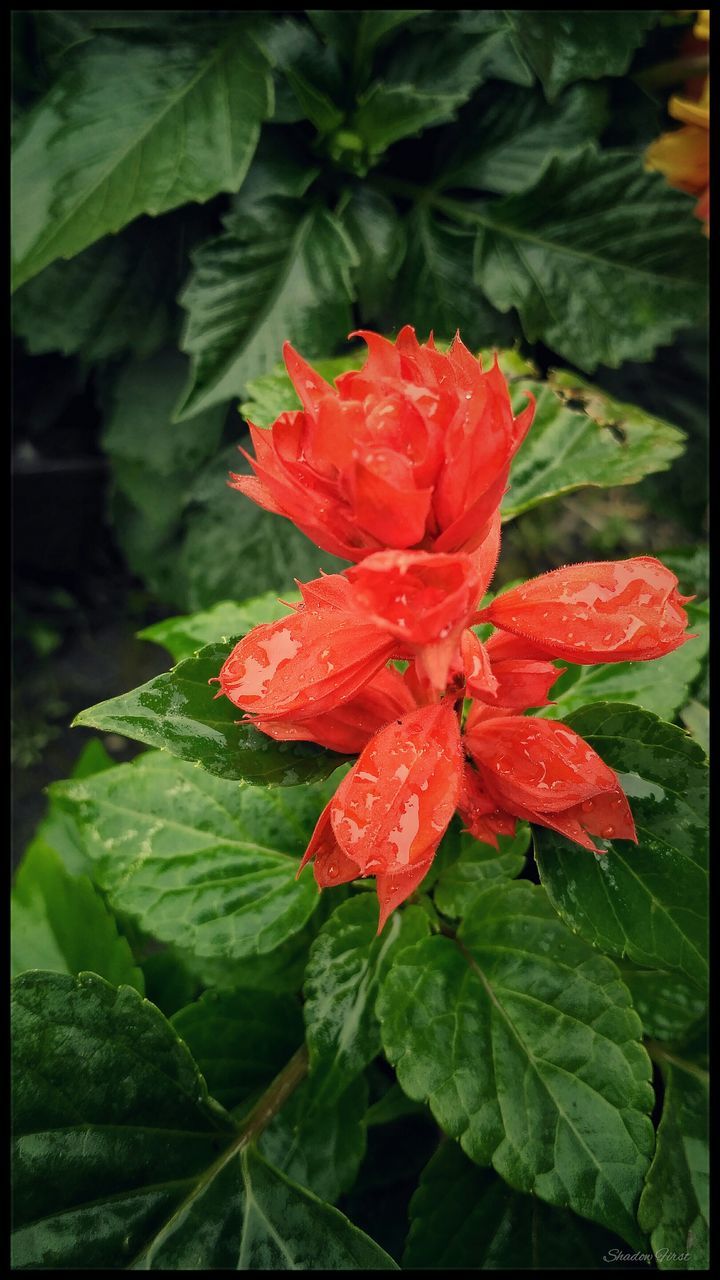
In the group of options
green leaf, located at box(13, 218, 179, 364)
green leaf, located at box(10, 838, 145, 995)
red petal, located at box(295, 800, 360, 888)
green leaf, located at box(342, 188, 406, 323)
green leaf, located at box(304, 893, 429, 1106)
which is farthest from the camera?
green leaf, located at box(13, 218, 179, 364)

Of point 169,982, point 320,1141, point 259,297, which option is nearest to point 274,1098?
point 320,1141

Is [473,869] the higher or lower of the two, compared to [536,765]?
lower

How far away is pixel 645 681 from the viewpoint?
0.69m

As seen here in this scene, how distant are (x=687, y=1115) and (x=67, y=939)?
0.52 metres

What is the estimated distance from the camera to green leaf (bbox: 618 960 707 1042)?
671 mm

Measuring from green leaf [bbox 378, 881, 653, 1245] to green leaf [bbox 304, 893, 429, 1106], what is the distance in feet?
0.16

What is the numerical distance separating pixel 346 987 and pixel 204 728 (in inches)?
10.1

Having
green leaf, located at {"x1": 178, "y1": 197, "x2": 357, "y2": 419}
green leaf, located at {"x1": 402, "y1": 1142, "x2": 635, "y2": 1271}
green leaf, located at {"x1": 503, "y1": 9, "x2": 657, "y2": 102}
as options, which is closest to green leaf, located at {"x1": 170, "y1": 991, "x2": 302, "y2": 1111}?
green leaf, located at {"x1": 402, "y1": 1142, "x2": 635, "y2": 1271}

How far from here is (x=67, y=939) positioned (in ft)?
2.43

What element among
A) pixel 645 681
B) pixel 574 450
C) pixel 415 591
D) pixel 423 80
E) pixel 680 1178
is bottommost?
pixel 680 1178

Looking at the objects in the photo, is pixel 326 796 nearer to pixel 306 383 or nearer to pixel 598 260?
pixel 306 383

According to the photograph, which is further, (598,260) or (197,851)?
(598,260)

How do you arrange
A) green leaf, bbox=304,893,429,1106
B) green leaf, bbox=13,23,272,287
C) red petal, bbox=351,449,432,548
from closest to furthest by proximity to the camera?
red petal, bbox=351,449,432,548, green leaf, bbox=304,893,429,1106, green leaf, bbox=13,23,272,287

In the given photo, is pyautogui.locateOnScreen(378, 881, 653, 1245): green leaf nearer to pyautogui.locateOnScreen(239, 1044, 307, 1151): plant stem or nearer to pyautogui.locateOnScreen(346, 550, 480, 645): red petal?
pyautogui.locateOnScreen(239, 1044, 307, 1151): plant stem
